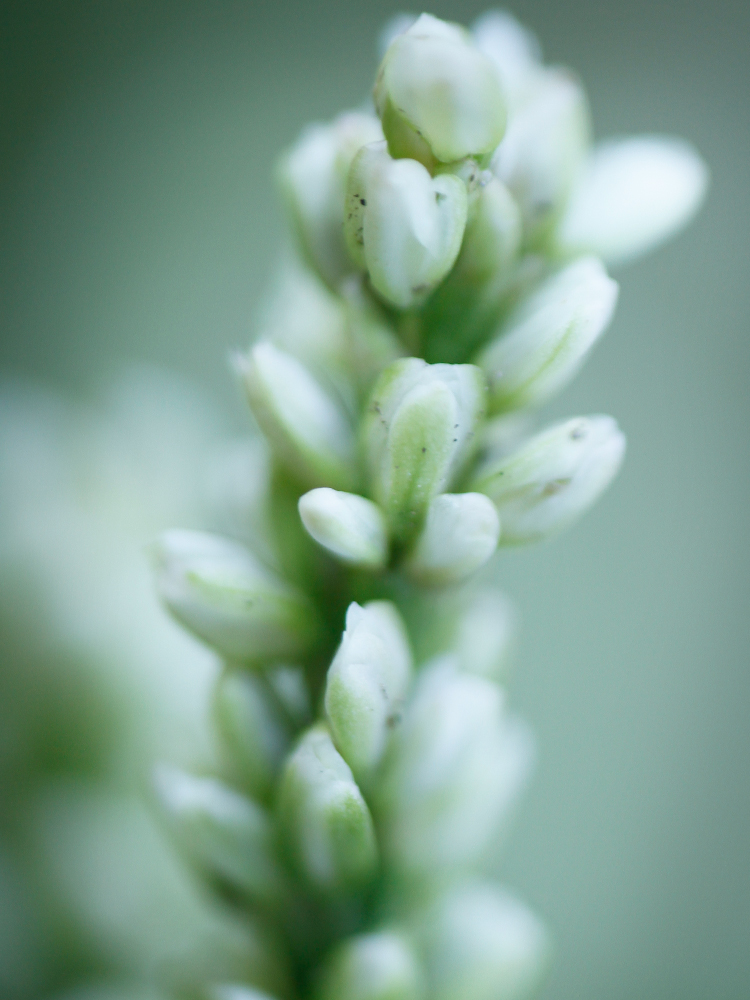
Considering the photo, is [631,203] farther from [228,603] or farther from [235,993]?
[235,993]

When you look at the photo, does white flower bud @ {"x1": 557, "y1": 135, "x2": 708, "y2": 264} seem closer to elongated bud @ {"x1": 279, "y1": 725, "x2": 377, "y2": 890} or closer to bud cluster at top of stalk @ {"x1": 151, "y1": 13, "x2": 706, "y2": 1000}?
bud cluster at top of stalk @ {"x1": 151, "y1": 13, "x2": 706, "y2": 1000}

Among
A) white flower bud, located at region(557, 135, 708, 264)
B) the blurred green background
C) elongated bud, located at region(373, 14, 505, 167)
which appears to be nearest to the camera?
elongated bud, located at region(373, 14, 505, 167)

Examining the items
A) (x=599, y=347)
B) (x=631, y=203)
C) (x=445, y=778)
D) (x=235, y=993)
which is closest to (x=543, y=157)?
(x=631, y=203)

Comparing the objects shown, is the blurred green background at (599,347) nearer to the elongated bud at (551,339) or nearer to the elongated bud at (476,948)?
the elongated bud at (476,948)

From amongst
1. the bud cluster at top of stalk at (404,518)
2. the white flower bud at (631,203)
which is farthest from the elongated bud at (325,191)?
the white flower bud at (631,203)

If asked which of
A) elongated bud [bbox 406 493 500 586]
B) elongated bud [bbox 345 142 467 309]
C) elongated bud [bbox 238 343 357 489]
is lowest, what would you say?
elongated bud [bbox 406 493 500 586]

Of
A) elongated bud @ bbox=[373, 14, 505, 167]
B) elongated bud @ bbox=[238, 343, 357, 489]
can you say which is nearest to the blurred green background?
elongated bud @ bbox=[238, 343, 357, 489]

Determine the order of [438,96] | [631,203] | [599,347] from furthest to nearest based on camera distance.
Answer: [599,347] → [631,203] → [438,96]
